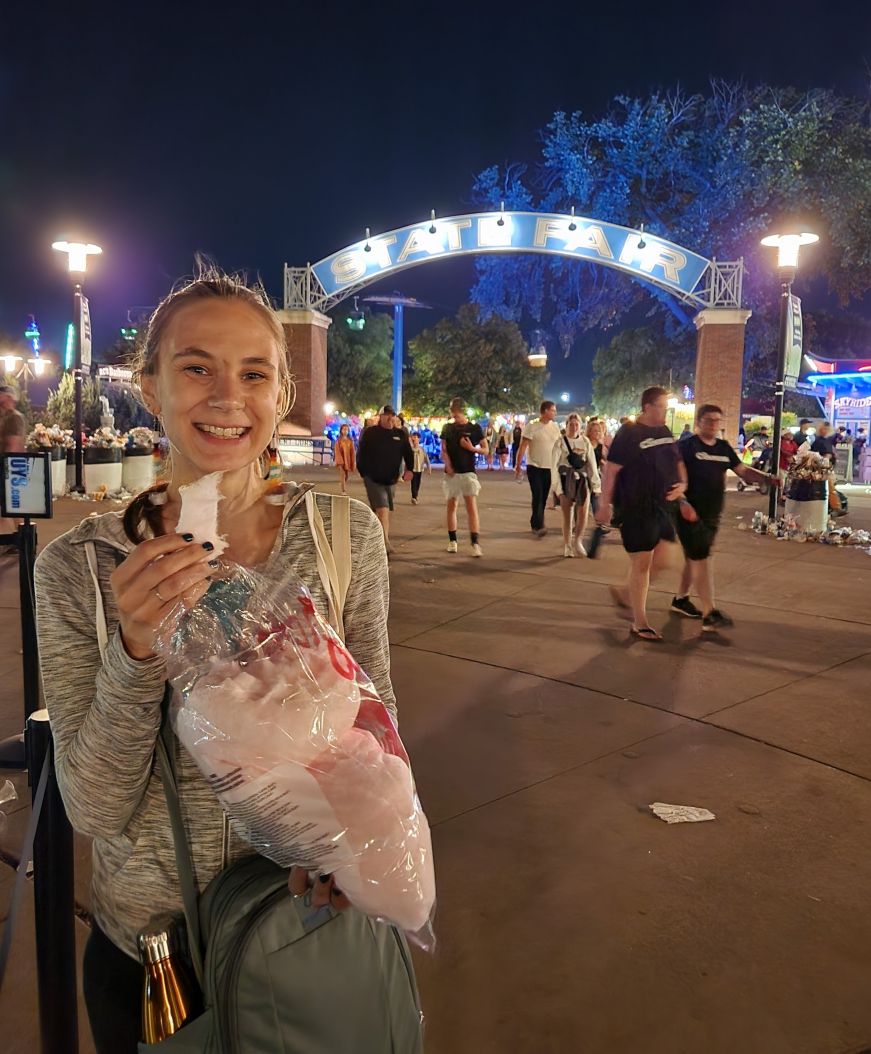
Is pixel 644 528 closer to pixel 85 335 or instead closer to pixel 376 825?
pixel 376 825

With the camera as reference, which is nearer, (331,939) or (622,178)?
(331,939)

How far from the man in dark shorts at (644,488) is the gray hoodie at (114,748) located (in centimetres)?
506

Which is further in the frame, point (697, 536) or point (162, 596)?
point (697, 536)

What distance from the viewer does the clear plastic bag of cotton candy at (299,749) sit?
3.19 feet

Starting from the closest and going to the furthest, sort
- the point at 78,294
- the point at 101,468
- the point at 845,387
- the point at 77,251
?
1. the point at 77,251
2. the point at 78,294
3. the point at 101,468
4. the point at 845,387

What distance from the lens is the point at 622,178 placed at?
2722 cm

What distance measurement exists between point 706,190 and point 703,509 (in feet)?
77.0

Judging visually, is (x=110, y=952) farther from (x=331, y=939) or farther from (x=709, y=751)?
(x=709, y=751)

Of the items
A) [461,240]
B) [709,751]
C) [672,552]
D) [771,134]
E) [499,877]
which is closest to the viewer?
[499,877]

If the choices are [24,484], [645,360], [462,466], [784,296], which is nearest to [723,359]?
[784,296]

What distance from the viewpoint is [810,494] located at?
35.8ft

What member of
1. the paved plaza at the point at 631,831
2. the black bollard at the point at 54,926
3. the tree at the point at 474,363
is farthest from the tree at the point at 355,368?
the black bollard at the point at 54,926

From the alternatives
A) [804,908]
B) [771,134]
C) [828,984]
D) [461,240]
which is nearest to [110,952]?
[828,984]

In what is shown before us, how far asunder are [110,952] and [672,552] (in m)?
5.67
